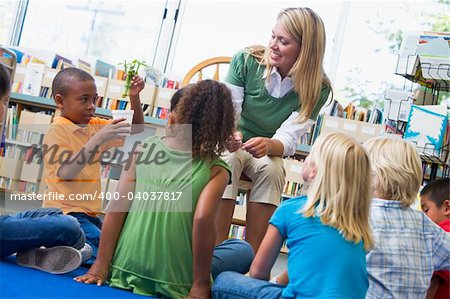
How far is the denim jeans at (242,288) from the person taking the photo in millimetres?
1698

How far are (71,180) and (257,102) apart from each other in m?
0.75

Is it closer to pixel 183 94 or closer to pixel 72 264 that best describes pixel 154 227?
pixel 72 264

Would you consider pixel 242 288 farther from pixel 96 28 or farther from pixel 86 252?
pixel 96 28

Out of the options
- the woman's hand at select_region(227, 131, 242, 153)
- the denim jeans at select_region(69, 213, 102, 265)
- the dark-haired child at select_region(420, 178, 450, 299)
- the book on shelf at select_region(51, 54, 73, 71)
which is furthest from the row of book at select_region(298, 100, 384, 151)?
the denim jeans at select_region(69, 213, 102, 265)

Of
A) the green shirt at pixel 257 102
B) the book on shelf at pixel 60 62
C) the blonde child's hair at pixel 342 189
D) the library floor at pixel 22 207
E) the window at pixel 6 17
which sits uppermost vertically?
the window at pixel 6 17

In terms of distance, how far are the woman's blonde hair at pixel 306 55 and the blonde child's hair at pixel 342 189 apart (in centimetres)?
75

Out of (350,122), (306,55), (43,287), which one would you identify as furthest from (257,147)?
(350,122)

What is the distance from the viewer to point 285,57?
8.02 ft

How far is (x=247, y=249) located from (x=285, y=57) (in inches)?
30.9

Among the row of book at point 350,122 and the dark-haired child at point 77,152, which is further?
the row of book at point 350,122

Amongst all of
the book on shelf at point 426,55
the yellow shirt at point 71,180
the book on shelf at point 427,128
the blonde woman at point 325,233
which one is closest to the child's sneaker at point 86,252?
the yellow shirt at point 71,180

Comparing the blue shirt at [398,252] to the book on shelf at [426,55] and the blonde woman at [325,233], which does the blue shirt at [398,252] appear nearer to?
the blonde woman at [325,233]

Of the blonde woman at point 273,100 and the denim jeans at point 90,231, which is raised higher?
the blonde woman at point 273,100

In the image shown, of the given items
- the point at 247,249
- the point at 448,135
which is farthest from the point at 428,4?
the point at 247,249
